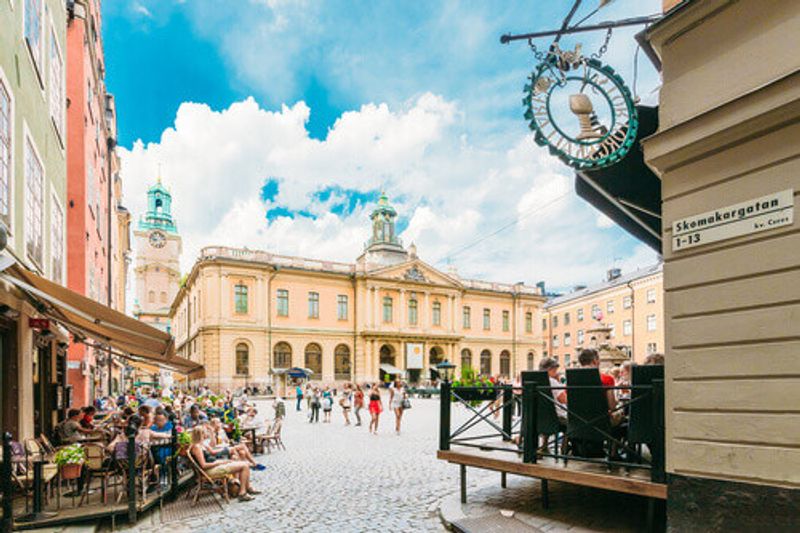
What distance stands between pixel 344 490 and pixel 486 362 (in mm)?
56989

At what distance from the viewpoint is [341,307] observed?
178ft

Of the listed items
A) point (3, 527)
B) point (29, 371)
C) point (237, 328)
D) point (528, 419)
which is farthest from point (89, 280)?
point (237, 328)

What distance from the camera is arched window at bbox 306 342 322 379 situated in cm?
5191

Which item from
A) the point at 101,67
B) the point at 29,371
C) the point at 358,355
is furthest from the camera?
the point at 358,355

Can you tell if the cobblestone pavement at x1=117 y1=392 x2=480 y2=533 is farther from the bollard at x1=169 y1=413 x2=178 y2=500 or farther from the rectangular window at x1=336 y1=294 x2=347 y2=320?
the rectangular window at x1=336 y1=294 x2=347 y2=320

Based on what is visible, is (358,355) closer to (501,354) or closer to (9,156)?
(501,354)

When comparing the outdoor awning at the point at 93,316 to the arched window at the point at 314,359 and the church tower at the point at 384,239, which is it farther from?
the church tower at the point at 384,239

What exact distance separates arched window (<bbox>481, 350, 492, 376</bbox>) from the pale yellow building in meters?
9.76

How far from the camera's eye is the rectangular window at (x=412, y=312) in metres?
57.2

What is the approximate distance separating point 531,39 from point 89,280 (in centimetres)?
1838

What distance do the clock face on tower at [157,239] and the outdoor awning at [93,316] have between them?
3682 inches

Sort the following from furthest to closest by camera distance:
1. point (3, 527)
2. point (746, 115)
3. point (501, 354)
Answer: point (501, 354), point (3, 527), point (746, 115)

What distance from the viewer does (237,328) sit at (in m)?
47.2

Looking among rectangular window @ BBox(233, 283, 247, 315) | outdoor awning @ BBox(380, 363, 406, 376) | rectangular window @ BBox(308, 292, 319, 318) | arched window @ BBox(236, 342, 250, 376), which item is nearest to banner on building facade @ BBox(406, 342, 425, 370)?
outdoor awning @ BBox(380, 363, 406, 376)
